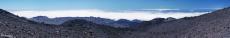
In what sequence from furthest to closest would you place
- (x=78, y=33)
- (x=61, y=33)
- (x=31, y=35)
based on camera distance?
(x=78, y=33), (x=61, y=33), (x=31, y=35)

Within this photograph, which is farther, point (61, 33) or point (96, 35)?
point (96, 35)

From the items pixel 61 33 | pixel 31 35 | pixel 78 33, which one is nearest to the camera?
pixel 31 35

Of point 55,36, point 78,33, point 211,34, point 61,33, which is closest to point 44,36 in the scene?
point 55,36

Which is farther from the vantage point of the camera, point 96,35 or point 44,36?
point 96,35

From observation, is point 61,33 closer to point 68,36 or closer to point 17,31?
point 68,36

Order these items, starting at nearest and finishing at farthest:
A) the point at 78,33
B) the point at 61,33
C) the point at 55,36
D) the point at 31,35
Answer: the point at 31,35 < the point at 55,36 < the point at 61,33 < the point at 78,33

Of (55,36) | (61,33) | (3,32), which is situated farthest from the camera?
(61,33)

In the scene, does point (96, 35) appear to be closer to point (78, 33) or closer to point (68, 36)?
point (78, 33)

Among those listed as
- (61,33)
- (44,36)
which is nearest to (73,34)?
(61,33)
